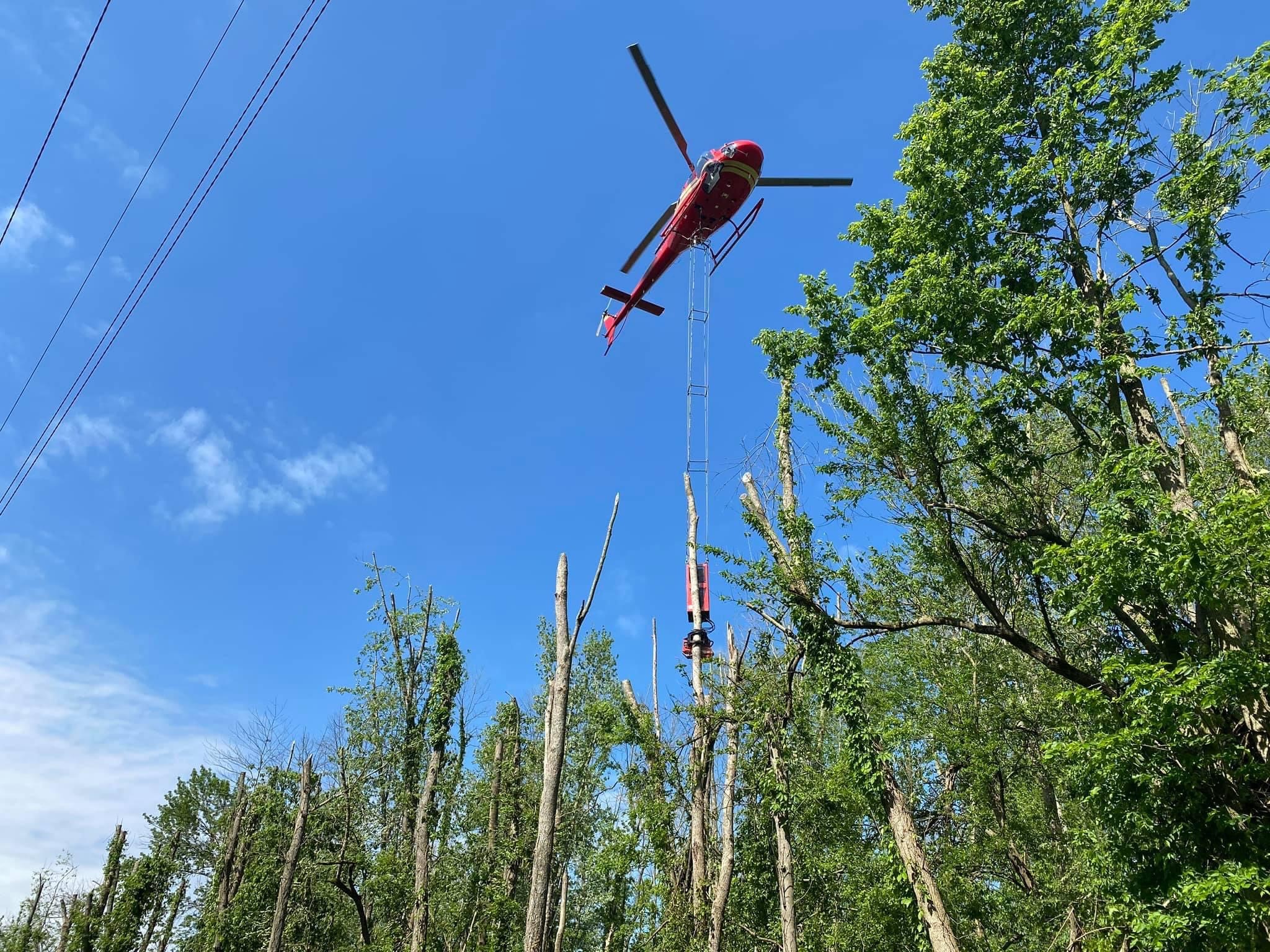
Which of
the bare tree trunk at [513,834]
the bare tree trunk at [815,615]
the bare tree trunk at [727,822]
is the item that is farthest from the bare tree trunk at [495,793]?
the bare tree trunk at [815,615]

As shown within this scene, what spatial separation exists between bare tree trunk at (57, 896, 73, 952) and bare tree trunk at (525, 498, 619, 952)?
25.1 meters

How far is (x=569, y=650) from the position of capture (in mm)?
9883

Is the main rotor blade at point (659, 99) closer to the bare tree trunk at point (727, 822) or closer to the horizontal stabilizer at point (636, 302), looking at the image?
the horizontal stabilizer at point (636, 302)

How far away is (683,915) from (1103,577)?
10650 mm

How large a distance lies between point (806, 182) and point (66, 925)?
37.4 meters

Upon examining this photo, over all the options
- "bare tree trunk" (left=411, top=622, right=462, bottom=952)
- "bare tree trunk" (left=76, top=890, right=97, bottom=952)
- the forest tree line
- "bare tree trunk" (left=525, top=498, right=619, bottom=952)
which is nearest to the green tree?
the forest tree line

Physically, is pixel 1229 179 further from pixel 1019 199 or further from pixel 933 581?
pixel 933 581

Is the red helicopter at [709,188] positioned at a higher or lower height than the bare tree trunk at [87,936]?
higher

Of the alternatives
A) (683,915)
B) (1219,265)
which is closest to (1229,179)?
(1219,265)

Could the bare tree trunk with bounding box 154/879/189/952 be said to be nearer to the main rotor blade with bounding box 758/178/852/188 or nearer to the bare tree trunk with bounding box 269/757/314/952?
the bare tree trunk with bounding box 269/757/314/952

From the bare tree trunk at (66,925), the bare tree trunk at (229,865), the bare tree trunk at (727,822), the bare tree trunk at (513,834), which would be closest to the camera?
the bare tree trunk at (727,822)

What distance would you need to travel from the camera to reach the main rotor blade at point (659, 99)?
510 inches

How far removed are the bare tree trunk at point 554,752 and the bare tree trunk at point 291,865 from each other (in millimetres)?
8148

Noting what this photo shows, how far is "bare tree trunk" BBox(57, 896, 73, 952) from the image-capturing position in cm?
2680
